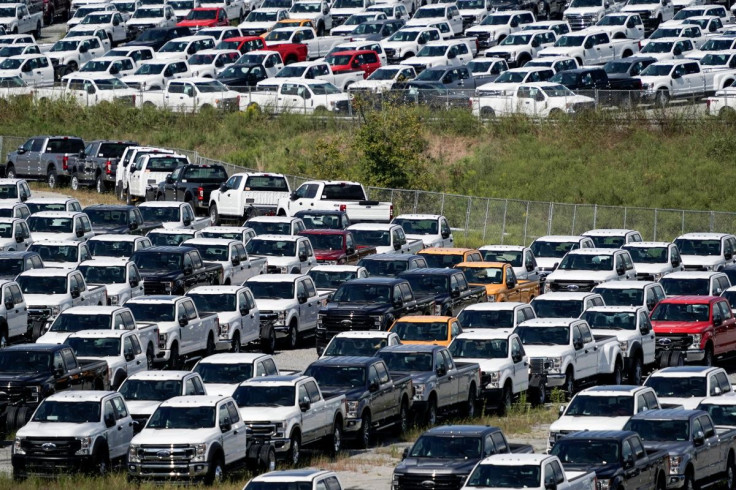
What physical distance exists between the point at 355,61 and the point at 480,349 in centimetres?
4197

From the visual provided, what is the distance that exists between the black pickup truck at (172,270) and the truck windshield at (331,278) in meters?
2.61

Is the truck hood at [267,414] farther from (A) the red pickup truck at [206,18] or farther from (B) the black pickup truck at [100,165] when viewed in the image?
(A) the red pickup truck at [206,18]

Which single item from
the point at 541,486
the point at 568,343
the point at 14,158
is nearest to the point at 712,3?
the point at 14,158

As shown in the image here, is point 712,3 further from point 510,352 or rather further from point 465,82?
point 510,352

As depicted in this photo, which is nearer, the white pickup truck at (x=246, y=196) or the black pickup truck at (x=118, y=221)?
the black pickup truck at (x=118, y=221)

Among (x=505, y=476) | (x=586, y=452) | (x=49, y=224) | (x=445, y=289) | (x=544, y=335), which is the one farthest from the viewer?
(x=49, y=224)

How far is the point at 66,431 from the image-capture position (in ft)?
93.9

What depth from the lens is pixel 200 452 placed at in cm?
2766

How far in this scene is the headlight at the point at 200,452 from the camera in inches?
1088

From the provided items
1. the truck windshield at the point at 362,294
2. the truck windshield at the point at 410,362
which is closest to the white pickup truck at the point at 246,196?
the truck windshield at the point at 362,294

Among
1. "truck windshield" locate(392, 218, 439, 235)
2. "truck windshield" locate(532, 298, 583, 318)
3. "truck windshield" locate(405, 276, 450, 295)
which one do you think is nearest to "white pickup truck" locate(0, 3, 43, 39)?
"truck windshield" locate(392, 218, 439, 235)

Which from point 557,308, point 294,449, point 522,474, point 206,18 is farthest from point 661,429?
point 206,18

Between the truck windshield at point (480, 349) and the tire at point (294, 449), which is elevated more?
the truck windshield at point (480, 349)

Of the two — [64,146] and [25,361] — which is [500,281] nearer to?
[25,361]
